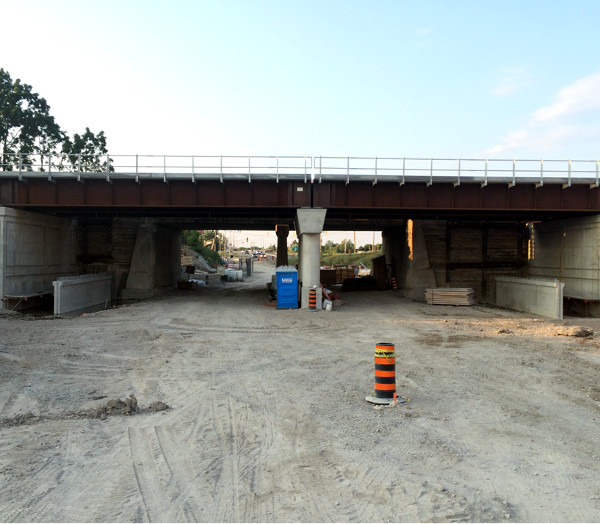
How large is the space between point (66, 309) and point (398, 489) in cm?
2575

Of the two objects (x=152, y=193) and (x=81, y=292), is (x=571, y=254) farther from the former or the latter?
(x=81, y=292)

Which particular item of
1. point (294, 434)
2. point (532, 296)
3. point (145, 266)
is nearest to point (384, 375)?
point (294, 434)

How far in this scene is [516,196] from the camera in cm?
2608

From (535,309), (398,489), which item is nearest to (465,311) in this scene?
(535,309)

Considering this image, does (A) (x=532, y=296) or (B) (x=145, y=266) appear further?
(B) (x=145, y=266)

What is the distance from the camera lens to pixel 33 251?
2816 cm

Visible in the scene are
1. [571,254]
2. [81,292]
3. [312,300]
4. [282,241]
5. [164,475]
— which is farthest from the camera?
[282,241]

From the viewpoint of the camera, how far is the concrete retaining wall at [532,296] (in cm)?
2378

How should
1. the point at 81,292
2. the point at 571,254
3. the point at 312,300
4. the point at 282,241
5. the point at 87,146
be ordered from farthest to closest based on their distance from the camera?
the point at 87,146
the point at 282,241
the point at 571,254
the point at 81,292
the point at 312,300

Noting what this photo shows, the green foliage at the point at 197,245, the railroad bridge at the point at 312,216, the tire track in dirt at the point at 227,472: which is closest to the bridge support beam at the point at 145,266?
the railroad bridge at the point at 312,216

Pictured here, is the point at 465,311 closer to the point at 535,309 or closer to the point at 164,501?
the point at 535,309

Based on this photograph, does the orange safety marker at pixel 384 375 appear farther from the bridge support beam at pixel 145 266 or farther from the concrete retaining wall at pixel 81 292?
the bridge support beam at pixel 145 266

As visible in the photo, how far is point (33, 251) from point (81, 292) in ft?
12.7

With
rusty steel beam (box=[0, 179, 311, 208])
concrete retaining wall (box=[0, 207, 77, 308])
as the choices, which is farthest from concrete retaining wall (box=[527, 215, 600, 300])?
concrete retaining wall (box=[0, 207, 77, 308])
